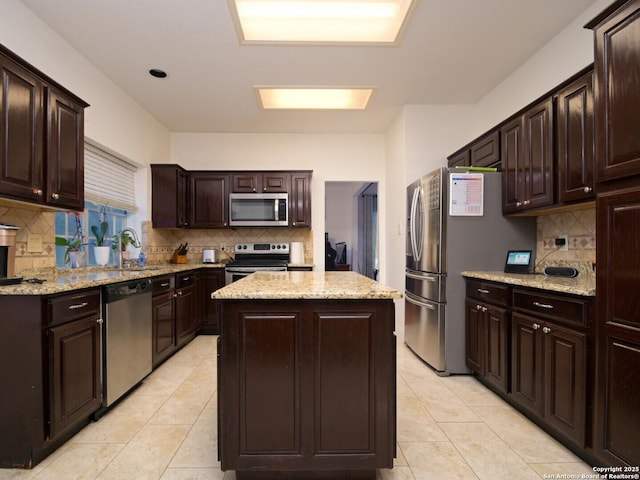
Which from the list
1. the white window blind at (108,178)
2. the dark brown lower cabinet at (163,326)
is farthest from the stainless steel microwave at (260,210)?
the dark brown lower cabinet at (163,326)

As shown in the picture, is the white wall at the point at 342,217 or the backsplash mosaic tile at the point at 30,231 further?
the white wall at the point at 342,217

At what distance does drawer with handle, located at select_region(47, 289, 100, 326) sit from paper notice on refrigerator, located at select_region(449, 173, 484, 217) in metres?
2.66

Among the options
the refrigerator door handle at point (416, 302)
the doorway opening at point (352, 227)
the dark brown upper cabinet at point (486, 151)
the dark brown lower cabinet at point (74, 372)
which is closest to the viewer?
the dark brown lower cabinet at point (74, 372)

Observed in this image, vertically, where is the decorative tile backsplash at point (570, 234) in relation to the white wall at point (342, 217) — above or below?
below

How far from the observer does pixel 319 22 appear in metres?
2.59

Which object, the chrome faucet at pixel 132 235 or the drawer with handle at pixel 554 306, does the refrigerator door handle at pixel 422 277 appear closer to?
the drawer with handle at pixel 554 306

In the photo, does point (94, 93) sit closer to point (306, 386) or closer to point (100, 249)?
point (100, 249)

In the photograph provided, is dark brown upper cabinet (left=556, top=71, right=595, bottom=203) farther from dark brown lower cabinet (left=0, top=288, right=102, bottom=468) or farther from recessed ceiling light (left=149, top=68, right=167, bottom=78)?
recessed ceiling light (left=149, top=68, right=167, bottom=78)

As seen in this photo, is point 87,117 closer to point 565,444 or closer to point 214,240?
point 214,240

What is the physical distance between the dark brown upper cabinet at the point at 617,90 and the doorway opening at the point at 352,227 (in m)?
5.83

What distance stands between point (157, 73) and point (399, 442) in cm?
351

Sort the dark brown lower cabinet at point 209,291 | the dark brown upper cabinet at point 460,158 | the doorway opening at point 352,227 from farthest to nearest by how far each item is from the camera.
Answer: the doorway opening at point 352,227, the dark brown lower cabinet at point 209,291, the dark brown upper cabinet at point 460,158

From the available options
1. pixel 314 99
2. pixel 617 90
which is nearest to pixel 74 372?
pixel 617 90

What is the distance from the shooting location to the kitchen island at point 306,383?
4.76ft
